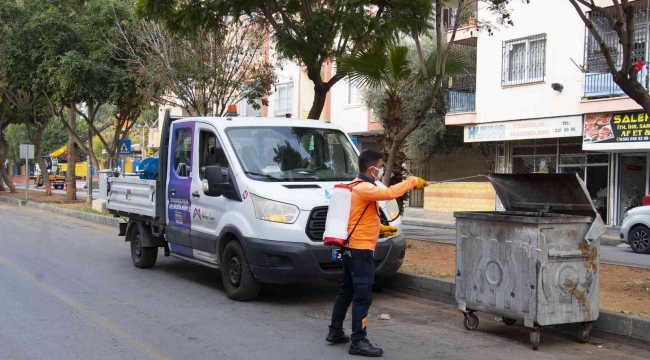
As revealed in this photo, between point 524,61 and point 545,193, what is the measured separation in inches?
686

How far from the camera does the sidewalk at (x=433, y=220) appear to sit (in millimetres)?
19609

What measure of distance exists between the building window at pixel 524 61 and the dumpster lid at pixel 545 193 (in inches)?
638

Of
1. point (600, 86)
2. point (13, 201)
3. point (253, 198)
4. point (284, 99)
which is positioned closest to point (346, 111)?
point (284, 99)

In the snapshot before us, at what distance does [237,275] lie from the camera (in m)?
8.19

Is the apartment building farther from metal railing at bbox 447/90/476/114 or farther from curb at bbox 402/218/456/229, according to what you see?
curb at bbox 402/218/456/229

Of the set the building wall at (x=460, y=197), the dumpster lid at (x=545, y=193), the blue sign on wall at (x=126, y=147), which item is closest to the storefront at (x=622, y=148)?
the building wall at (x=460, y=197)

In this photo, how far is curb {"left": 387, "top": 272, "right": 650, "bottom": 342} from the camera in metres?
6.33

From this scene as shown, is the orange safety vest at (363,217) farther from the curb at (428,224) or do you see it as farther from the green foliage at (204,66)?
the curb at (428,224)

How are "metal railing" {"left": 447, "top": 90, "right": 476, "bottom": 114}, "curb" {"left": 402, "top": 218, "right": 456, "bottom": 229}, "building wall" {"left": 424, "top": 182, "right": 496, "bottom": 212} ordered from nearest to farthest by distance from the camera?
"curb" {"left": 402, "top": 218, "right": 456, "bottom": 229}, "building wall" {"left": 424, "top": 182, "right": 496, "bottom": 212}, "metal railing" {"left": 447, "top": 90, "right": 476, "bottom": 114}

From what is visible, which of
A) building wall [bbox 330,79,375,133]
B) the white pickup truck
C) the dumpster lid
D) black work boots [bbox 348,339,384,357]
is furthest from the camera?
building wall [bbox 330,79,375,133]

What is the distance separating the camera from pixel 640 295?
7.77m

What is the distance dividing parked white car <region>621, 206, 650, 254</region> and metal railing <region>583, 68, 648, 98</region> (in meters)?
6.27

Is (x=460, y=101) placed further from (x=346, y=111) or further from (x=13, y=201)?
(x=13, y=201)

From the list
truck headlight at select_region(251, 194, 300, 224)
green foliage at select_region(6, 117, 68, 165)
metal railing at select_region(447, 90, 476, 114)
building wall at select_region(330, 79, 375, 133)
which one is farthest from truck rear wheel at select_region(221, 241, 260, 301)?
green foliage at select_region(6, 117, 68, 165)
